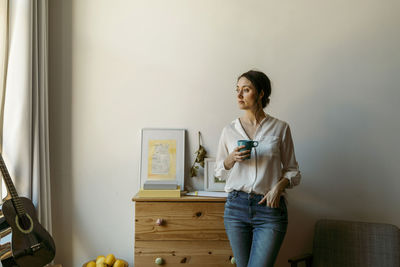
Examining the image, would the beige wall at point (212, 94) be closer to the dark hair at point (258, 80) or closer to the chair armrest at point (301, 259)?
the chair armrest at point (301, 259)

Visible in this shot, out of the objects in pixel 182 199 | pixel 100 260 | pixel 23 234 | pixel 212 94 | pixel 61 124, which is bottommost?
pixel 100 260

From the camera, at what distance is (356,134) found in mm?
2545

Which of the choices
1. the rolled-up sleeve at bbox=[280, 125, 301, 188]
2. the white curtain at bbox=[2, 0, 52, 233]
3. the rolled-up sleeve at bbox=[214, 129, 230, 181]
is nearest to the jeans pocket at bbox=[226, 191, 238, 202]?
the rolled-up sleeve at bbox=[214, 129, 230, 181]

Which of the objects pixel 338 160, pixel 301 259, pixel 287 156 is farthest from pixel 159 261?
pixel 338 160

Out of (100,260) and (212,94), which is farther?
(212,94)

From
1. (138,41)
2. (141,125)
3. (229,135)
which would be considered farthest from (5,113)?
(229,135)

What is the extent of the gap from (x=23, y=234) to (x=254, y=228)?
4.02 feet

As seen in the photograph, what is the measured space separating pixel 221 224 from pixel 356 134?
1300 mm

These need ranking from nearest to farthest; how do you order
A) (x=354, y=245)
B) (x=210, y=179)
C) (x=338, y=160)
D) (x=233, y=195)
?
(x=233, y=195)
(x=354, y=245)
(x=210, y=179)
(x=338, y=160)

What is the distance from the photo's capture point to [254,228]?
176cm

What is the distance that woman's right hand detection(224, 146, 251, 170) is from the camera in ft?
5.69

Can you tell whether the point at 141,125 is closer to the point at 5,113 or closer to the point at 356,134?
the point at 5,113

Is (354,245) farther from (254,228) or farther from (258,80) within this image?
(258,80)

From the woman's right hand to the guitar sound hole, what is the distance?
113cm
